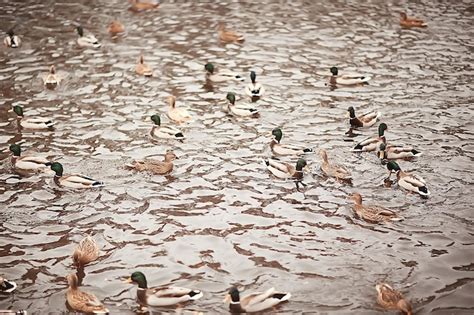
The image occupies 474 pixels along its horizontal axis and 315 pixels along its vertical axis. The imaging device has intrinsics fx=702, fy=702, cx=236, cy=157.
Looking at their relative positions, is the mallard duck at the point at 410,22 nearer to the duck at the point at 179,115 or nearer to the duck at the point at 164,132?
the duck at the point at 179,115

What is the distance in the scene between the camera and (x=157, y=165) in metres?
13.2

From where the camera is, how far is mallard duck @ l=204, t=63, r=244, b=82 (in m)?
17.4

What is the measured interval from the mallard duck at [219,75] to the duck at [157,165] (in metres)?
4.53

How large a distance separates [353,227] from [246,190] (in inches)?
87.7

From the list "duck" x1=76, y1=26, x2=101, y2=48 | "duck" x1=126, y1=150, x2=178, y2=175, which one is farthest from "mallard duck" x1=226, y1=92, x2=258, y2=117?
"duck" x1=76, y1=26, x2=101, y2=48

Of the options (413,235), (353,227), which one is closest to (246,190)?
(353,227)

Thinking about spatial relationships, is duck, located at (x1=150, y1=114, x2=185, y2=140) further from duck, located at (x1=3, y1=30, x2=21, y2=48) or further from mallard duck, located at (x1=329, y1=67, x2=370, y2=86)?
duck, located at (x1=3, y1=30, x2=21, y2=48)

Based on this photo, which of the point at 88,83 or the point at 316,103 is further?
the point at 88,83

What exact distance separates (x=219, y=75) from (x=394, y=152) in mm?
5677

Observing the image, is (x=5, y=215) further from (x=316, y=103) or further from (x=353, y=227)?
(x=316, y=103)

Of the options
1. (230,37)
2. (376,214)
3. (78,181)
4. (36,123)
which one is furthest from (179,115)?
(376,214)

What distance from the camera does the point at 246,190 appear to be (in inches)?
500

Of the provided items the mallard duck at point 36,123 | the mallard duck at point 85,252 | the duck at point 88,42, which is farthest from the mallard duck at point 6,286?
the duck at point 88,42

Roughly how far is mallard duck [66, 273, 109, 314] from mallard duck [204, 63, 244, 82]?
8716mm
